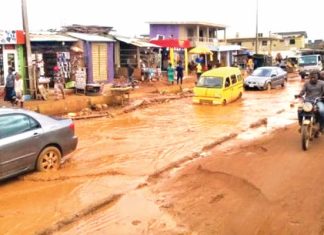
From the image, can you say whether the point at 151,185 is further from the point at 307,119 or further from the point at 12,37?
the point at 12,37

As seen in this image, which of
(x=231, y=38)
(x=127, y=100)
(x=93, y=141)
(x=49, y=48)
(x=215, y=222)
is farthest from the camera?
(x=231, y=38)

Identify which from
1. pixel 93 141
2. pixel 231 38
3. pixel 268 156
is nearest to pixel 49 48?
pixel 93 141

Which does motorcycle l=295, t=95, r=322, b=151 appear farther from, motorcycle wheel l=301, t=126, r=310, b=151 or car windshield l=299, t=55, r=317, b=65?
car windshield l=299, t=55, r=317, b=65

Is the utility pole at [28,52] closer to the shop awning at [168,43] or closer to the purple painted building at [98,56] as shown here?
the purple painted building at [98,56]

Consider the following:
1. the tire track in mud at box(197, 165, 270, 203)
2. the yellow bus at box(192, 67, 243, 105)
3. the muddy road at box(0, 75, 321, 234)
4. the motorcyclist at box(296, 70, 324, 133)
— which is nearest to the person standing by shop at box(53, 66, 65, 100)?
the yellow bus at box(192, 67, 243, 105)

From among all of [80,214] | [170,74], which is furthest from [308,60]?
[80,214]

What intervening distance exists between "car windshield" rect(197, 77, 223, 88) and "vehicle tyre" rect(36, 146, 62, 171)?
13.7 metres

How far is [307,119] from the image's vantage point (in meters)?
10.9

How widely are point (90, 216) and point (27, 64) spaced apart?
14.9 m

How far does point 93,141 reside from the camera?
13.6 m

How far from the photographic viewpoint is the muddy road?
6.70 metres

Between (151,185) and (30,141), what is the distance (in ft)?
7.60

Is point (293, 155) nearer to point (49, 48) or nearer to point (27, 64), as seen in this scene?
point (27, 64)

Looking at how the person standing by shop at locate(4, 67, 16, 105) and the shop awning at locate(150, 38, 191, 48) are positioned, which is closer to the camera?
the person standing by shop at locate(4, 67, 16, 105)
